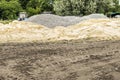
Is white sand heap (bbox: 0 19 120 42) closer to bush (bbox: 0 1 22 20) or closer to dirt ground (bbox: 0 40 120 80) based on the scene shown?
dirt ground (bbox: 0 40 120 80)

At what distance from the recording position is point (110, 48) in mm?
11516

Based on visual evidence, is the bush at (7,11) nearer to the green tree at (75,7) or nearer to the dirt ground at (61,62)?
the green tree at (75,7)

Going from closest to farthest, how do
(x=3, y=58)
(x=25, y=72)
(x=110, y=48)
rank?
(x=25, y=72) < (x=3, y=58) < (x=110, y=48)

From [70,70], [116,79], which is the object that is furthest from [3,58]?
[116,79]

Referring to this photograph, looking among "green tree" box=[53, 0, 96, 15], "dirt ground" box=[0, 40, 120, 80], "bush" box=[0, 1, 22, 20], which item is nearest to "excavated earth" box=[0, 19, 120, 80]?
"dirt ground" box=[0, 40, 120, 80]

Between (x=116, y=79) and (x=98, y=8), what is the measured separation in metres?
29.6

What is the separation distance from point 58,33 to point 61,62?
6.06 meters

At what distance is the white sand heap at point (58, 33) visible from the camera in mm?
14164

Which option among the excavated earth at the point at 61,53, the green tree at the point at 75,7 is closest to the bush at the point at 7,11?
the green tree at the point at 75,7

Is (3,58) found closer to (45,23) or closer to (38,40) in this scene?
(38,40)

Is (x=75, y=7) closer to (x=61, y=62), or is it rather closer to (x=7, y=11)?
(x=7, y=11)

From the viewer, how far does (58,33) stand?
590 inches

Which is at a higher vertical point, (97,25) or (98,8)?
(97,25)

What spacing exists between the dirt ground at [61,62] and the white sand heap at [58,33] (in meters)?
2.06
